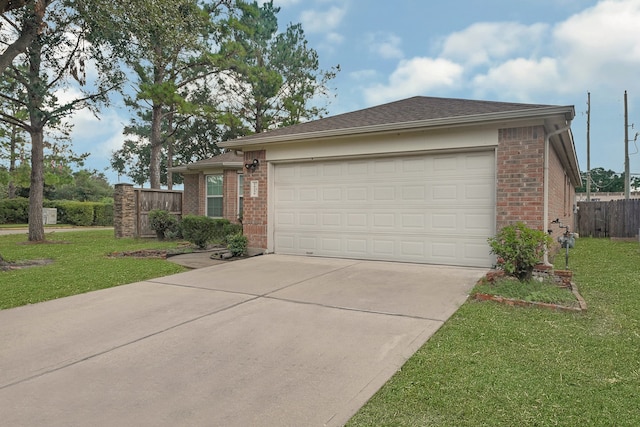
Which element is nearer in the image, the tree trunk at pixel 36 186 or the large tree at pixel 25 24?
the large tree at pixel 25 24

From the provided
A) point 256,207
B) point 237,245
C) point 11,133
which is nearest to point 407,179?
point 256,207

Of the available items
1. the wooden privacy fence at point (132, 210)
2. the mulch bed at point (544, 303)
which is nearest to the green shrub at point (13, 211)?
the wooden privacy fence at point (132, 210)

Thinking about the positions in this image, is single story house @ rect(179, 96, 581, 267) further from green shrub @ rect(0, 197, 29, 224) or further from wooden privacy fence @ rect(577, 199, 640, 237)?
green shrub @ rect(0, 197, 29, 224)

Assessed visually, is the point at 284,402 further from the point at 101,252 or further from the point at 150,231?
the point at 150,231

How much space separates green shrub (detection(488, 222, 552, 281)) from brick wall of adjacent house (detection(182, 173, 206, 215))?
41.4 ft

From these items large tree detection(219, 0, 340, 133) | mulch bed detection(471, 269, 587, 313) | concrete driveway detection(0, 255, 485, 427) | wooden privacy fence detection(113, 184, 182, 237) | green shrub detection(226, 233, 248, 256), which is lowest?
concrete driveway detection(0, 255, 485, 427)

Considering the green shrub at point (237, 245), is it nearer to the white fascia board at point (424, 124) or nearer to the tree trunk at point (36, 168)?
the white fascia board at point (424, 124)

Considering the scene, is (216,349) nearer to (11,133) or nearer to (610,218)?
(610,218)

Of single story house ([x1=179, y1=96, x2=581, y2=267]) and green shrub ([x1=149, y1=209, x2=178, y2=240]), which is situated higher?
single story house ([x1=179, y1=96, x2=581, y2=267])

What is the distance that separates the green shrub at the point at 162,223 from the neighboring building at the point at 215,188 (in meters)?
1.79

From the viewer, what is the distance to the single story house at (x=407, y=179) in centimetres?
672

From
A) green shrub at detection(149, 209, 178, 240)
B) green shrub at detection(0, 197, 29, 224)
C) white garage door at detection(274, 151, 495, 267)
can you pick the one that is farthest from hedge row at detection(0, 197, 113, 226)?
white garage door at detection(274, 151, 495, 267)

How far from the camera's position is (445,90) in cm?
1667

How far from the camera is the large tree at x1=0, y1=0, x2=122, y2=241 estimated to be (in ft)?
36.6
